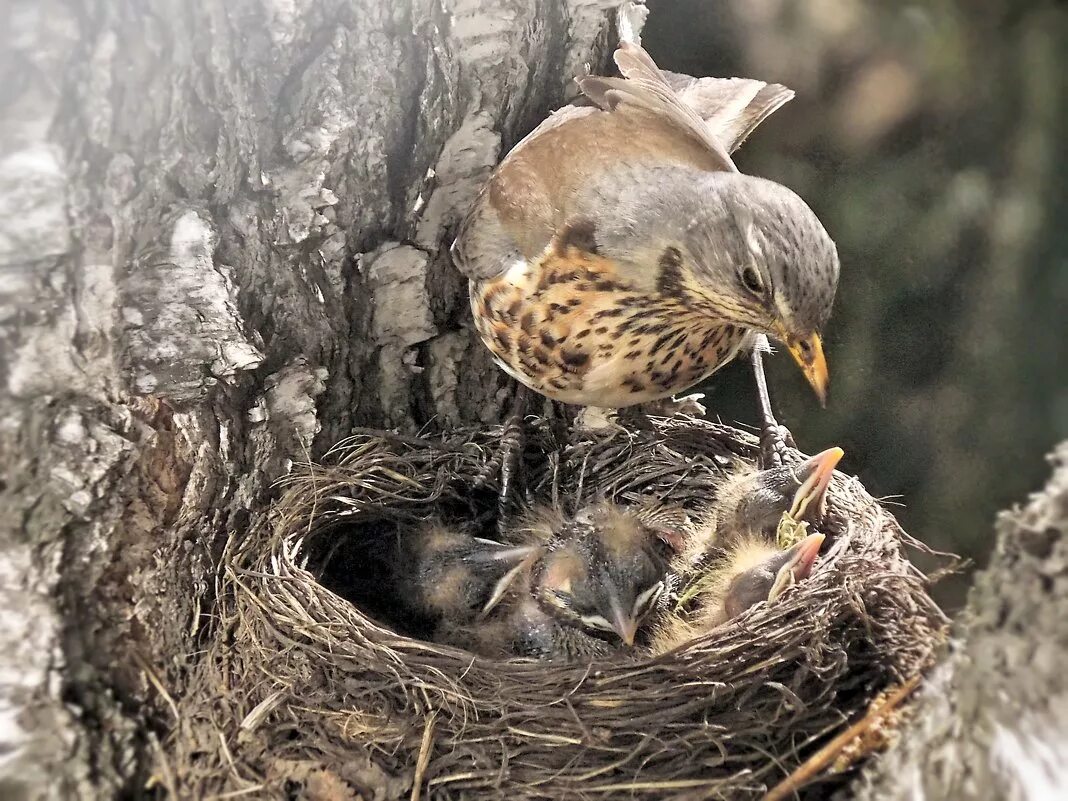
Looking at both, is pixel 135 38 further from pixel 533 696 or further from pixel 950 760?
pixel 950 760

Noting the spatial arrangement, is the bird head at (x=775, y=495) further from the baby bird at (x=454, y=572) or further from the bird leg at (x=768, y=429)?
the baby bird at (x=454, y=572)

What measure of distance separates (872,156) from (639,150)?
1.28 ft

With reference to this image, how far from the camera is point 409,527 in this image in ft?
4.86

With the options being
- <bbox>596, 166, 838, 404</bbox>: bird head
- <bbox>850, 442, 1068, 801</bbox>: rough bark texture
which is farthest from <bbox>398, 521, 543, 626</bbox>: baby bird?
<bbox>850, 442, 1068, 801</bbox>: rough bark texture

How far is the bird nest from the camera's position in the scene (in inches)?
40.6

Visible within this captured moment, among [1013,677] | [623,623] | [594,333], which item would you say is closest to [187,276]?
[594,333]

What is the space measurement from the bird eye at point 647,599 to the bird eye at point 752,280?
51cm

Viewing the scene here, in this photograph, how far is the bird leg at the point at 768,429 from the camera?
59.6 inches

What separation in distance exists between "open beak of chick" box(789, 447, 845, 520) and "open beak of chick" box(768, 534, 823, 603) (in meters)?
0.09

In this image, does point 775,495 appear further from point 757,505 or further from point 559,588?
point 559,588

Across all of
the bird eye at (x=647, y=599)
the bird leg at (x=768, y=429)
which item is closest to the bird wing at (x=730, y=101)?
the bird leg at (x=768, y=429)

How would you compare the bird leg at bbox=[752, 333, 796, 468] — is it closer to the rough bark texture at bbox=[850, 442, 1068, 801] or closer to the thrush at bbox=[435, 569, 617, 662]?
the thrush at bbox=[435, 569, 617, 662]


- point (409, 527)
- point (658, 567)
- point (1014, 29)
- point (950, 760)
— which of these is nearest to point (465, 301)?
point (409, 527)

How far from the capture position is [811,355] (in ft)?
3.57
